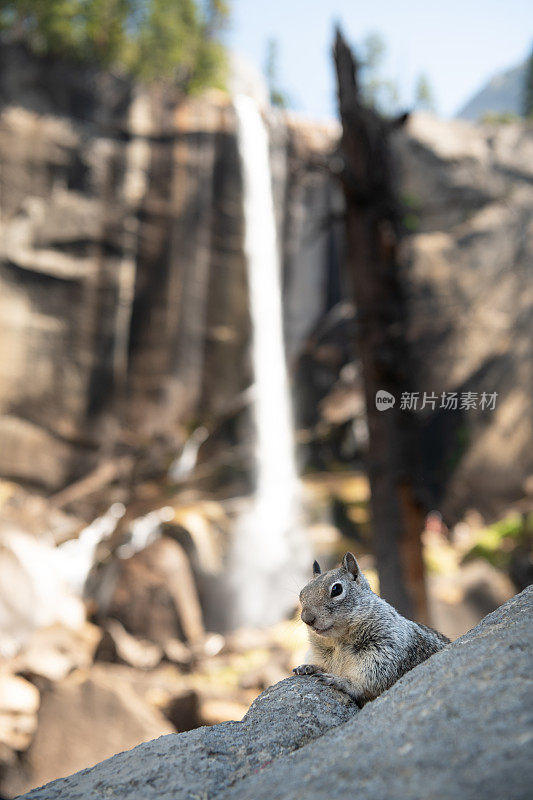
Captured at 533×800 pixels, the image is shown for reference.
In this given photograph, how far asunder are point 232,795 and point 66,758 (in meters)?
7.58

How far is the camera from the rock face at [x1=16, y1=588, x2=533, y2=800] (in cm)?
184

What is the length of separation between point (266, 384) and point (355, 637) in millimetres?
17179

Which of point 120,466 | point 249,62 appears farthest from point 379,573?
point 249,62

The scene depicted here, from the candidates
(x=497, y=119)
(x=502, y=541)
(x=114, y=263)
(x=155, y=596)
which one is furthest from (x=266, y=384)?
(x=497, y=119)

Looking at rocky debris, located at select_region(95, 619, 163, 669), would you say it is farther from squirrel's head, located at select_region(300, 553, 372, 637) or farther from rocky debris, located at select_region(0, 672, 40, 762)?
squirrel's head, located at select_region(300, 553, 372, 637)

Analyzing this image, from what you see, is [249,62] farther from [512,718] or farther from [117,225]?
[512,718]

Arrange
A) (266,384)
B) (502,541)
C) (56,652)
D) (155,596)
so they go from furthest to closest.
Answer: (266,384)
(502,541)
(155,596)
(56,652)

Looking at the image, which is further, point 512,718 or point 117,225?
point 117,225

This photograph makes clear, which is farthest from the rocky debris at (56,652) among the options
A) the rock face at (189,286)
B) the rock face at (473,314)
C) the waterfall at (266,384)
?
the rock face at (473,314)

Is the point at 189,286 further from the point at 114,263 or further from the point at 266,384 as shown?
the point at 266,384

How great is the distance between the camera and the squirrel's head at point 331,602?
3.20m

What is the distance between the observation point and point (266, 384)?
20328 millimetres

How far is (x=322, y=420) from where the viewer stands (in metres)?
20.7

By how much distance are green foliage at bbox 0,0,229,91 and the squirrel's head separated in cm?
2223
